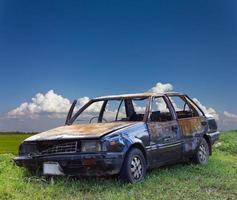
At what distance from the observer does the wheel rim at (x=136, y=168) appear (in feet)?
30.2

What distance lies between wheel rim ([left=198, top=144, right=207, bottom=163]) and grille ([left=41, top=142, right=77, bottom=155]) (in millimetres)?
4163

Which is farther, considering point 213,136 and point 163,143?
point 213,136

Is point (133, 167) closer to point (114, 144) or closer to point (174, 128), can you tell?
point (114, 144)

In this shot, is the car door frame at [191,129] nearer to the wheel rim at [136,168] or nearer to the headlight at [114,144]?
the wheel rim at [136,168]

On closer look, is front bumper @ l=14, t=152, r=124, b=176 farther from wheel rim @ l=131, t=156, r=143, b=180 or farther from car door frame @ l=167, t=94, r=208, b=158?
car door frame @ l=167, t=94, r=208, b=158

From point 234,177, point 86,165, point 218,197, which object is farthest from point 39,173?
point 234,177

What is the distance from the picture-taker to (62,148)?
30.0 feet

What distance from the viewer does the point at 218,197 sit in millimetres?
8227

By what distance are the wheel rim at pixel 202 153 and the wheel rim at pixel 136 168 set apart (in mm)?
3128

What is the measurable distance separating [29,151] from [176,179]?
282 cm

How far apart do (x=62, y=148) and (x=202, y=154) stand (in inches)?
172

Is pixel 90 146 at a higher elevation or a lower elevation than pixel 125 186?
higher

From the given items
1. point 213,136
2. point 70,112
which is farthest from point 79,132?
point 213,136

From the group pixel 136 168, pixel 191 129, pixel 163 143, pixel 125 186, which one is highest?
pixel 191 129
